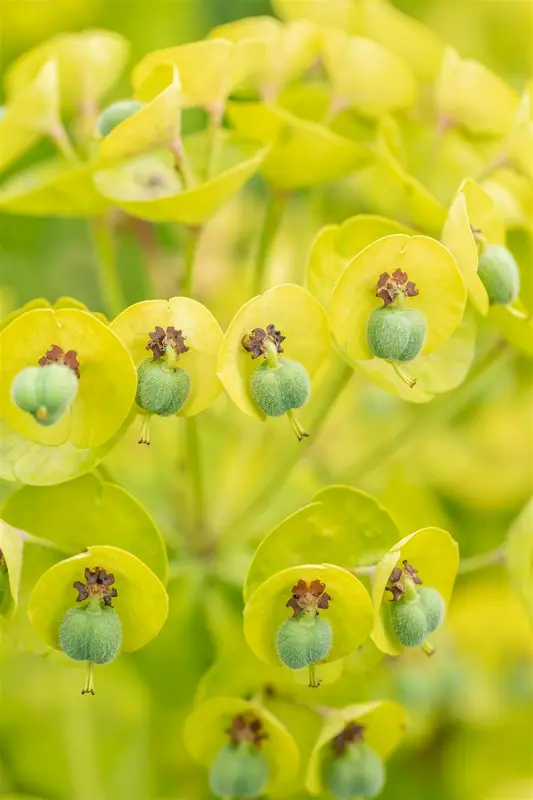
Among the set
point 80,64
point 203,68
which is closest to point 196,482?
point 203,68

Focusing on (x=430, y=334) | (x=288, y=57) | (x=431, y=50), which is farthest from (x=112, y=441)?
(x=431, y=50)

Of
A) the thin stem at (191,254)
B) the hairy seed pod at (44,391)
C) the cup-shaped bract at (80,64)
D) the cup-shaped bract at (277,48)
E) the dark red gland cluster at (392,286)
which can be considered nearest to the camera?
the hairy seed pod at (44,391)

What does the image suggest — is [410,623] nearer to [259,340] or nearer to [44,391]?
[259,340]

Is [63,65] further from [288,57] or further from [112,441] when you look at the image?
[112,441]

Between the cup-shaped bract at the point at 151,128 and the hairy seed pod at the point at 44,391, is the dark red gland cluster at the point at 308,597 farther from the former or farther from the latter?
the cup-shaped bract at the point at 151,128

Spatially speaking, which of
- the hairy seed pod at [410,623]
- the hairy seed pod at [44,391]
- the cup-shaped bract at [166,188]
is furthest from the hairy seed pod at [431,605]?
the cup-shaped bract at [166,188]

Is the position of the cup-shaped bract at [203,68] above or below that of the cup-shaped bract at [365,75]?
below

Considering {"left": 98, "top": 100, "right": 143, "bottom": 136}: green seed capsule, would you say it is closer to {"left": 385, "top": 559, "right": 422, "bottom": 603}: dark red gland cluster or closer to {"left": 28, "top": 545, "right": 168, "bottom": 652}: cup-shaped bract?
{"left": 28, "top": 545, "right": 168, "bottom": 652}: cup-shaped bract
